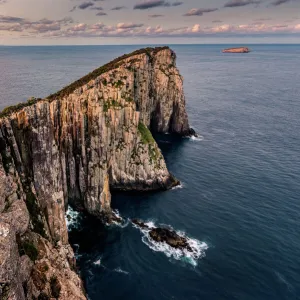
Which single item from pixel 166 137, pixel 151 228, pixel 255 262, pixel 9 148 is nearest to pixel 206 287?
pixel 255 262

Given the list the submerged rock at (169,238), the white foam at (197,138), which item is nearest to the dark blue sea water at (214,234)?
the submerged rock at (169,238)

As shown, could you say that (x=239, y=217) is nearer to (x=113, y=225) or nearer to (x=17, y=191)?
(x=113, y=225)

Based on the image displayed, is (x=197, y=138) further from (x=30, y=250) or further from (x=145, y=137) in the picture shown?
(x=30, y=250)

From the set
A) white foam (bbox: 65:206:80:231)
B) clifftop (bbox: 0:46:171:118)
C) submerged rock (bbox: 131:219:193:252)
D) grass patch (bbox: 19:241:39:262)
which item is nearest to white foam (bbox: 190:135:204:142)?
clifftop (bbox: 0:46:171:118)

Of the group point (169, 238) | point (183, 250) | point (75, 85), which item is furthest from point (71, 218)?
point (75, 85)

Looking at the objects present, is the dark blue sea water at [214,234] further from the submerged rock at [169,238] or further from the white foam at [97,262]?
the submerged rock at [169,238]

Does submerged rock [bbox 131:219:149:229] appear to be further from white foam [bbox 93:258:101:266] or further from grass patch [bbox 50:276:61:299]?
grass patch [bbox 50:276:61:299]
